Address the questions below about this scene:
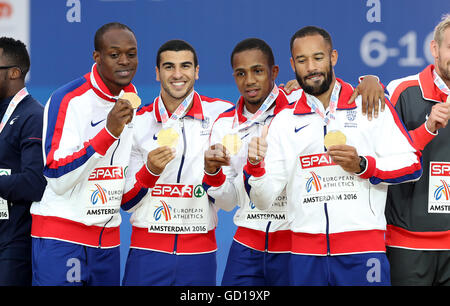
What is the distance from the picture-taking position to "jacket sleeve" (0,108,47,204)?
11.2ft

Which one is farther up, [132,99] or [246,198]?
[132,99]

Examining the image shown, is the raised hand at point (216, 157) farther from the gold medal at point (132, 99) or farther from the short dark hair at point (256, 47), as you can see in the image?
the short dark hair at point (256, 47)

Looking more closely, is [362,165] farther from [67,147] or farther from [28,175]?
[28,175]

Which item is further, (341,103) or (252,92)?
(252,92)

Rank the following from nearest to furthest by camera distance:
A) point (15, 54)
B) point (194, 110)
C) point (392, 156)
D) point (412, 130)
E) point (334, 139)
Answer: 1. point (334, 139)
2. point (392, 156)
3. point (412, 130)
4. point (194, 110)
5. point (15, 54)

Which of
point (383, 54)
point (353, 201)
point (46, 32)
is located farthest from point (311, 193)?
point (46, 32)

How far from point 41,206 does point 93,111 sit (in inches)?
23.2

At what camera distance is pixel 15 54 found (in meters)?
3.80

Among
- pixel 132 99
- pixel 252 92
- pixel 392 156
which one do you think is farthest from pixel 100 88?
pixel 392 156

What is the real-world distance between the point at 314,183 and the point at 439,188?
2.28 feet

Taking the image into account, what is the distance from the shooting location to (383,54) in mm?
5289

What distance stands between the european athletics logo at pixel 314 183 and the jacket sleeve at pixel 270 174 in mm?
135

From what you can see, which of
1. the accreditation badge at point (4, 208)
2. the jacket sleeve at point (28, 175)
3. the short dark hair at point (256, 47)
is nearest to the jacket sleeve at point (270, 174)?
the short dark hair at point (256, 47)
